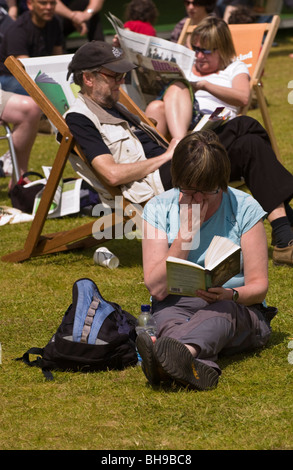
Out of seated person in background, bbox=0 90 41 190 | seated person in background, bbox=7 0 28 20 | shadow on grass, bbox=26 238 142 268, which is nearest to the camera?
shadow on grass, bbox=26 238 142 268

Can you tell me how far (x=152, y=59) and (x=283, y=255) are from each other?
5.65ft

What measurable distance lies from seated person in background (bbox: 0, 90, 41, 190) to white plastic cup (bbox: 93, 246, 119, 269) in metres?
1.85

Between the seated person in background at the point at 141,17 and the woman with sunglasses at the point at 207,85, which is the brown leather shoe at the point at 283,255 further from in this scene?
the seated person in background at the point at 141,17

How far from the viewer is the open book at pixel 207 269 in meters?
3.22

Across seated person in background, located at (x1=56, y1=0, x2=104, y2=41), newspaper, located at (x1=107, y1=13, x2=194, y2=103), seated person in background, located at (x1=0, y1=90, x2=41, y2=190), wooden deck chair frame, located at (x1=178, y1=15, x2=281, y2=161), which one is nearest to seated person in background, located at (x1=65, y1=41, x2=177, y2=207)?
newspaper, located at (x1=107, y1=13, x2=194, y2=103)

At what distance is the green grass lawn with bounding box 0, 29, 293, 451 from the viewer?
292 cm

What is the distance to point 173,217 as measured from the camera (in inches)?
141

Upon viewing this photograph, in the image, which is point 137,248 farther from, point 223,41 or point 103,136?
point 223,41

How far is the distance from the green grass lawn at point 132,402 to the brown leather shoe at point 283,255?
0.33 m

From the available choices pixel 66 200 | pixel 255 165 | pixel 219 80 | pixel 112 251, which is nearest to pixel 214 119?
pixel 255 165

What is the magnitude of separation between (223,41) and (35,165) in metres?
2.78

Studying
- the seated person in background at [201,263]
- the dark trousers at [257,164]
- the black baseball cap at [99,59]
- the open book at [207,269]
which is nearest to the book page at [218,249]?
the open book at [207,269]

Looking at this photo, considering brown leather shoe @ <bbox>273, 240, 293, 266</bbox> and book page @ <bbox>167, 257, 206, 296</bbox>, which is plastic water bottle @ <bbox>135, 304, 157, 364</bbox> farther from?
brown leather shoe @ <bbox>273, 240, 293, 266</bbox>
